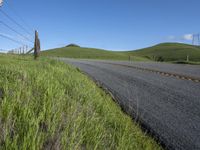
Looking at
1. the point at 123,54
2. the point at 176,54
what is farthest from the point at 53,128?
the point at 123,54

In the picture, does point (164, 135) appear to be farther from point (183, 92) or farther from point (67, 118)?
point (183, 92)

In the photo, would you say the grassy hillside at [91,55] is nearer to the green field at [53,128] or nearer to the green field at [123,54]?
the green field at [123,54]

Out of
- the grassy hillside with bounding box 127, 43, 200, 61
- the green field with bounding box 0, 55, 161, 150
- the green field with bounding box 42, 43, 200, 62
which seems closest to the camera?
the green field with bounding box 0, 55, 161, 150

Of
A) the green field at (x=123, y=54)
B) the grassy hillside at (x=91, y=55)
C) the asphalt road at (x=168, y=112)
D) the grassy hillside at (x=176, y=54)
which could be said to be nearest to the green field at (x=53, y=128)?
the asphalt road at (x=168, y=112)

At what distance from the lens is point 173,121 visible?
484 cm

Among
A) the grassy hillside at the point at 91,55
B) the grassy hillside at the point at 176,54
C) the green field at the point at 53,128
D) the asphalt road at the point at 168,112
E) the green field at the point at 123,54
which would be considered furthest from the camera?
the grassy hillside at the point at 176,54

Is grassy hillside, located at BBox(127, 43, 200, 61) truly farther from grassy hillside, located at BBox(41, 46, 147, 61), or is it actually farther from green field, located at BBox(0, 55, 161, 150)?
green field, located at BBox(0, 55, 161, 150)

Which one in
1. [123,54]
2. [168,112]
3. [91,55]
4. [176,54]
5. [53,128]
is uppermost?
[53,128]

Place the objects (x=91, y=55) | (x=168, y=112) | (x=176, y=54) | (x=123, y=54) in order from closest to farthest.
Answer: (x=168, y=112)
(x=91, y=55)
(x=176, y=54)
(x=123, y=54)

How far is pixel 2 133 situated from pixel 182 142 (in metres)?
2.39

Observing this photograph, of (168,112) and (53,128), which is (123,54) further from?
(53,128)

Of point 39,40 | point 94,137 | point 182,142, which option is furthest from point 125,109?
point 39,40

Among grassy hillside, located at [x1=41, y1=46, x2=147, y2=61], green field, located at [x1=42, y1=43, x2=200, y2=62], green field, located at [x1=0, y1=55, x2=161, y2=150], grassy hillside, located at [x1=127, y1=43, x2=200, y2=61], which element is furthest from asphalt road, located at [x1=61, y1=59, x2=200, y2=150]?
grassy hillside, located at [x1=127, y1=43, x2=200, y2=61]

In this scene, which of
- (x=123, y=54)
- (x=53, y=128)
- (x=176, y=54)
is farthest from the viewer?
(x=123, y=54)
